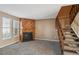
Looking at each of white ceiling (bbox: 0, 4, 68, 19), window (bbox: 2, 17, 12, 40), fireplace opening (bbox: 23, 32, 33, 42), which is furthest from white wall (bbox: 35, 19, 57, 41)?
window (bbox: 2, 17, 12, 40)

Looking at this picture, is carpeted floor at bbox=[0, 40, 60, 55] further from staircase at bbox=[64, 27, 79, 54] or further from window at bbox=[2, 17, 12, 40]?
window at bbox=[2, 17, 12, 40]

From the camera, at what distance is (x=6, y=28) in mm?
4672

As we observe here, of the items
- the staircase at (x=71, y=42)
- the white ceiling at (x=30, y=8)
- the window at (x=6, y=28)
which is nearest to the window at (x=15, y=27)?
the window at (x=6, y=28)

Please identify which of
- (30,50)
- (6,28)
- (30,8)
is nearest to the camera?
(30,8)

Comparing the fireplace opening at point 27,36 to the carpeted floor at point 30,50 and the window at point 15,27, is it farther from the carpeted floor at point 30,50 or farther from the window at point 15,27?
the carpeted floor at point 30,50

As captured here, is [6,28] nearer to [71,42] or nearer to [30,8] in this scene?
[30,8]

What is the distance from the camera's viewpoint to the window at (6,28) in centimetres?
446

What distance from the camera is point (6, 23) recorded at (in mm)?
4680

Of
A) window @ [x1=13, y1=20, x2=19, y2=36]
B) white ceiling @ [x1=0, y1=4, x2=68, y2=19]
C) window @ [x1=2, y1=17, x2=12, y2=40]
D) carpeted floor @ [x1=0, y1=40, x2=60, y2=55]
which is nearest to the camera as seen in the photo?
white ceiling @ [x1=0, y1=4, x2=68, y2=19]

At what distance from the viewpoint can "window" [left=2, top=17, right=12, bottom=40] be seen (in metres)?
4.46

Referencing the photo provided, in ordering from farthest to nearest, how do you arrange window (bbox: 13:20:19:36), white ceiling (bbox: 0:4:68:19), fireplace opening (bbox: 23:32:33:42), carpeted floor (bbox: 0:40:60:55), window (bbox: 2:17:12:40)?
1. fireplace opening (bbox: 23:32:33:42)
2. window (bbox: 13:20:19:36)
3. window (bbox: 2:17:12:40)
4. carpeted floor (bbox: 0:40:60:55)
5. white ceiling (bbox: 0:4:68:19)

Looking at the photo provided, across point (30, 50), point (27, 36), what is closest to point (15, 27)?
point (27, 36)
